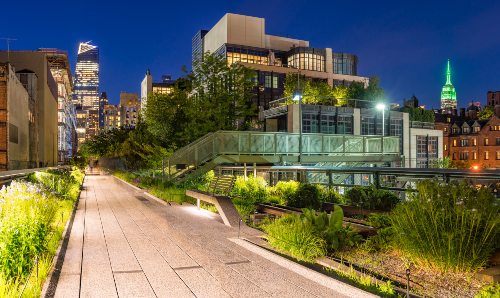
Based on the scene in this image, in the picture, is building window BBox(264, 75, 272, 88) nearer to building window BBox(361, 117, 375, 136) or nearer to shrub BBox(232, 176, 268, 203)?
building window BBox(361, 117, 375, 136)

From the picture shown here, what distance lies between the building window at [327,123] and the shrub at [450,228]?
122 ft

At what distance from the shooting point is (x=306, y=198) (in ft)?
46.2

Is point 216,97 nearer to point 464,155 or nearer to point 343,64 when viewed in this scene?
point 343,64

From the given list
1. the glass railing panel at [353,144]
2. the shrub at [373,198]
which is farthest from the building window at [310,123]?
the shrub at [373,198]

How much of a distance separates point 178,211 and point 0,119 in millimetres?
45829

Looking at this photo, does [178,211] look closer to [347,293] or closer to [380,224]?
[380,224]

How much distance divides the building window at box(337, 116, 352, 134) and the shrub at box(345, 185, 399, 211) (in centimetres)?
3294

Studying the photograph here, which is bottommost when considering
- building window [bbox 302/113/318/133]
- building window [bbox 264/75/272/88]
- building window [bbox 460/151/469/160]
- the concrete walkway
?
the concrete walkway

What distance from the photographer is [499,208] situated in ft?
22.6

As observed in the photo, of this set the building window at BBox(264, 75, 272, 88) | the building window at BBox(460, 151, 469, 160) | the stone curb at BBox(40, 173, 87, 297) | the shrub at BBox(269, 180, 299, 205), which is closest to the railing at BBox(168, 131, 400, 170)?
the shrub at BBox(269, 180, 299, 205)

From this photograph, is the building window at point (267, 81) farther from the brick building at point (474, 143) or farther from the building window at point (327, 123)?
the brick building at point (474, 143)

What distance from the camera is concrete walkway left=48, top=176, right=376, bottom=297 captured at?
6.37m

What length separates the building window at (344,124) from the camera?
45875 millimetres

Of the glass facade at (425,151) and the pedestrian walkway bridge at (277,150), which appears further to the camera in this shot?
the glass facade at (425,151)
